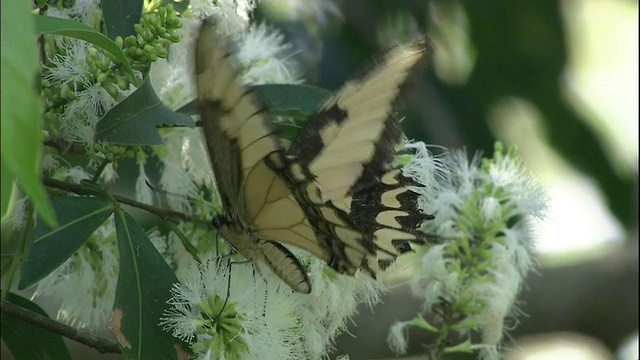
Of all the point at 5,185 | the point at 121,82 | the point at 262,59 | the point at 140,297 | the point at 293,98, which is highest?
the point at 262,59

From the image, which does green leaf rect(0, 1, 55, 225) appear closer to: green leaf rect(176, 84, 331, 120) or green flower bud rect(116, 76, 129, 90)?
green flower bud rect(116, 76, 129, 90)

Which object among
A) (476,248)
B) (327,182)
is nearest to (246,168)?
(327,182)

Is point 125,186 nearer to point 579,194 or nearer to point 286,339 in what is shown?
point 286,339

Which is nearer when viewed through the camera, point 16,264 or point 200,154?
point 16,264

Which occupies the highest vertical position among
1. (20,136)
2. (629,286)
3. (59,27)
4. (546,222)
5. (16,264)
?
(629,286)

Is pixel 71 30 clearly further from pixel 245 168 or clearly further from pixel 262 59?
pixel 262 59

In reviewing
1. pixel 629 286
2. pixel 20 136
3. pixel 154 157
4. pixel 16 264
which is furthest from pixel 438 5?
pixel 20 136

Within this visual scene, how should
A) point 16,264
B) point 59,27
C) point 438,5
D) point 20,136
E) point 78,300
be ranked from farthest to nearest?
point 438,5, point 78,300, point 16,264, point 59,27, point 20,136
